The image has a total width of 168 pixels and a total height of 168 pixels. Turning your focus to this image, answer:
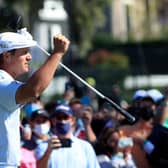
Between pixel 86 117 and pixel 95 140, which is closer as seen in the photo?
pixel 95 140

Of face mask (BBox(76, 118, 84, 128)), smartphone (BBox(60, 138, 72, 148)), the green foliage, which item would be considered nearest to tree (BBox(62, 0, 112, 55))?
the green foliage

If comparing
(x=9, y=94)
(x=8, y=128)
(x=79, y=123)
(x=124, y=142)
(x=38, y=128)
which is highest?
(x=9, y=94)

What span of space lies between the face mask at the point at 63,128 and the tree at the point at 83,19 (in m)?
24.9

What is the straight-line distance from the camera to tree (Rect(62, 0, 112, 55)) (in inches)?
1411

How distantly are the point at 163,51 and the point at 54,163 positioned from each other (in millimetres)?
38220

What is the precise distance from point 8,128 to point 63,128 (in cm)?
246

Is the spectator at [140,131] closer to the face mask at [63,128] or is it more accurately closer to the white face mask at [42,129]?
the white face mask at [42,129]

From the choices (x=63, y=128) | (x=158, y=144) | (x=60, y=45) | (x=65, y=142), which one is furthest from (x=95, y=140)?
(x=60, y=45)

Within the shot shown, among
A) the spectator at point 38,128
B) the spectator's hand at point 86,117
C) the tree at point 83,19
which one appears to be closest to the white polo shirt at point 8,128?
the spectator at point 38,128

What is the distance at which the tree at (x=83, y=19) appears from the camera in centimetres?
3584

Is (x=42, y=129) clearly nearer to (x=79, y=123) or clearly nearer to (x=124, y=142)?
(x=124, y=142)

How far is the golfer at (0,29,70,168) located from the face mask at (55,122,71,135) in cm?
232

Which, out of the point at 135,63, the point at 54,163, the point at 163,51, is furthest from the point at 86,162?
the point at 163,51

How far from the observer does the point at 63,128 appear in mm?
8523
